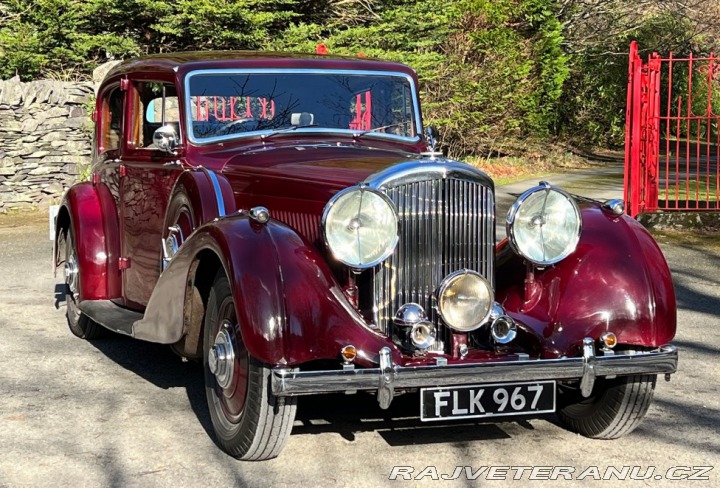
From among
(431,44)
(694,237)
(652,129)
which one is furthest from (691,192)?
(431,44)

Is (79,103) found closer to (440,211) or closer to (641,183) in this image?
(641,183)

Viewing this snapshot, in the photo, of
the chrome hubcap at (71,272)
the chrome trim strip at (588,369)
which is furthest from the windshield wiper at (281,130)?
the chrome trim strip at (588,369)

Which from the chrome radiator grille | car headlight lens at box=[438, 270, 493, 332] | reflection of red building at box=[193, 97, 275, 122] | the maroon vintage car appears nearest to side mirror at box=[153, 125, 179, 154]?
the maroon vintage car

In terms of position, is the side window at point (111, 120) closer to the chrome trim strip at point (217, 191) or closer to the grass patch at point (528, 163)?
the chrome trim strip at point (217, 191)

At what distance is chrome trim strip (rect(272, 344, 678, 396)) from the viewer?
3.90m

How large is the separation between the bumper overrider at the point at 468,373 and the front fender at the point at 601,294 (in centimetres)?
15

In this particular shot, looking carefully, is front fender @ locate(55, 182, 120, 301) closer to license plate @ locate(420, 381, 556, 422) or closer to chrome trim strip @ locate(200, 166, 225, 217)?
chrome trim strip @ locate(200, 166, 225, 217)

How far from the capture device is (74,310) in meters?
7.00

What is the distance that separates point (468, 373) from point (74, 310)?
3.81m

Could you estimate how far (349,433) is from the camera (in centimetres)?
477

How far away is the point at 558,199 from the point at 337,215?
3.44 feet

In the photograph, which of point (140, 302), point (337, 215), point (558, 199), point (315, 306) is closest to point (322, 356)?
point (315, 306)

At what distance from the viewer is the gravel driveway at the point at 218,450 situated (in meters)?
4.18

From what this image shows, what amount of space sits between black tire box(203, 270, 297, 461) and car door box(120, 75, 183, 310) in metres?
1.24
